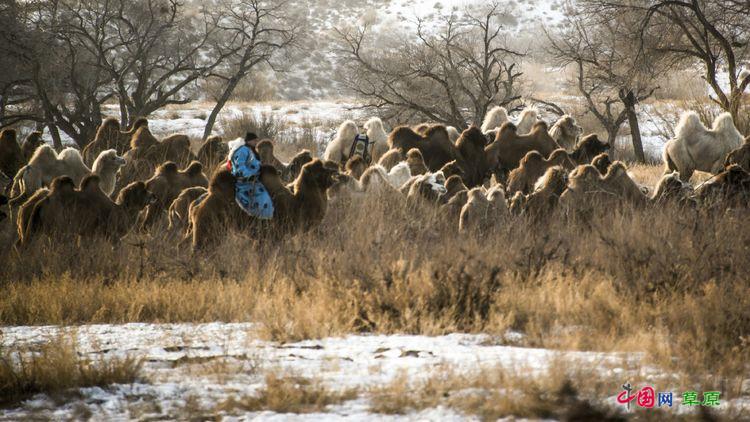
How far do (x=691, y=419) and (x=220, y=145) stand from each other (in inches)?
514

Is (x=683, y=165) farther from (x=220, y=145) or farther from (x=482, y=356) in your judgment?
(x=482, y=356)

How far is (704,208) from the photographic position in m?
10.4

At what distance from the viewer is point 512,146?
1561cm

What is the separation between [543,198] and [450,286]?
15.7 feet

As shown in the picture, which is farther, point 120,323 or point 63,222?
point 63,222

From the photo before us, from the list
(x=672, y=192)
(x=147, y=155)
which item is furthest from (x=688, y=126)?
(x=147, y=155)

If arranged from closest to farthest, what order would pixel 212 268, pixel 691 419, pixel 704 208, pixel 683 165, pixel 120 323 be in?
1. pixel 691 419
2. pixel 120 323
3. pixel 212 268
4. pixel 704 208
5. pixel 683 165

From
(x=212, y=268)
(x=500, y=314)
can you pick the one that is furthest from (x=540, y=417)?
(x=212, y=268)

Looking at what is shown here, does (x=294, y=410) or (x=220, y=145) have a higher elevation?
(x=220, y=145)

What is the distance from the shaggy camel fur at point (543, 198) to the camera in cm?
1170

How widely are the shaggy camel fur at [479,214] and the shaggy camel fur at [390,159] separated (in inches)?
158

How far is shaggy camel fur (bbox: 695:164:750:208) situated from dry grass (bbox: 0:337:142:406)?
26.5ft

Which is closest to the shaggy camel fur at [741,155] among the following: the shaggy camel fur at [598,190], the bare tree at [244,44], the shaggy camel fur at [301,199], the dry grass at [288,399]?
the shaggy camel fur at [598,190]

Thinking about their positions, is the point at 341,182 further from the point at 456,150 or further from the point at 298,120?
the point at 298,120
